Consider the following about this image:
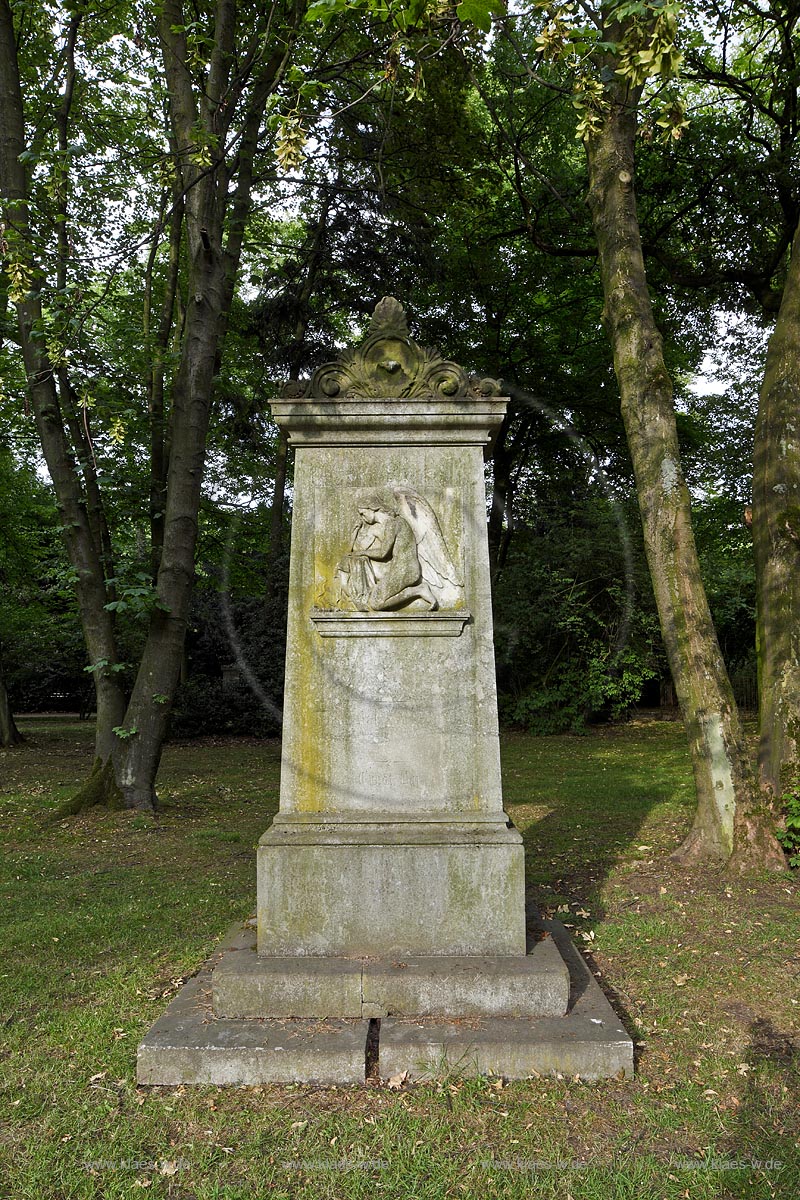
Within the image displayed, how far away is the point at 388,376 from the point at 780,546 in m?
4.17

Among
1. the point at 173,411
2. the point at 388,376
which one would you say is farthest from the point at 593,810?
the point at 173,411

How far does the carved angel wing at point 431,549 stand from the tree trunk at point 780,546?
376cm

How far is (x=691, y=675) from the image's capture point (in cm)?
638

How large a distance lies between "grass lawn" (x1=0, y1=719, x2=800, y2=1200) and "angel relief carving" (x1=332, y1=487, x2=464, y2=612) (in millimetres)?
2168

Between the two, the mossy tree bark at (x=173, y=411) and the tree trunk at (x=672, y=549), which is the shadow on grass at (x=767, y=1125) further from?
the mossy tree bark at (x=173, y=411)

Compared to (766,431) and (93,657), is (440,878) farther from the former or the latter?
(93,657)

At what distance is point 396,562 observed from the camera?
13.5 ft

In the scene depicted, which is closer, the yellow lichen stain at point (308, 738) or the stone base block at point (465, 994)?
the stone base block at point (465, 994)

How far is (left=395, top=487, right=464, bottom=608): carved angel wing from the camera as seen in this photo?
13.6ft

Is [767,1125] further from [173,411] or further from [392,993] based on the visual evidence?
[173,411]

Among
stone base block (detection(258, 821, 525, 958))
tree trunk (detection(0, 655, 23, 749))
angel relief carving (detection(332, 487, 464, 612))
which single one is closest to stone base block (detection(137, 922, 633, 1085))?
stone base block (detection(258, 821, 525, 958))

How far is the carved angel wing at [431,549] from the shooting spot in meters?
4.13

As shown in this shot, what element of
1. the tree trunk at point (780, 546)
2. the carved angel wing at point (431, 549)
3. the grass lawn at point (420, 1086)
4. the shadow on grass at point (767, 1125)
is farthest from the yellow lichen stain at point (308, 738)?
the tree trunk at point (780, 546)

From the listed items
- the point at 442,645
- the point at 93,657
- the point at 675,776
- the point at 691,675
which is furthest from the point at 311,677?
the point at 675,776
